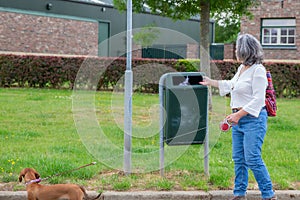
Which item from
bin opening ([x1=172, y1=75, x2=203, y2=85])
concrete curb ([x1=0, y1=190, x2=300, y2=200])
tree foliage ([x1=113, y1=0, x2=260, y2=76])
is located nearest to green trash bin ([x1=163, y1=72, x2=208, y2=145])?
bin opening ([x1=172, y1=75, x2=203, y2=85])

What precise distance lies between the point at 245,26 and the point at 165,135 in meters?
22.0

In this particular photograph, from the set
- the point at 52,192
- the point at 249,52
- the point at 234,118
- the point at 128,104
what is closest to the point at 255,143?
the point at 234,118

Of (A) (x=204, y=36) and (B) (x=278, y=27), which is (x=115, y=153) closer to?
(A) (x=204, y=36)

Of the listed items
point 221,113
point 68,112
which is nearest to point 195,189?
point 221,113

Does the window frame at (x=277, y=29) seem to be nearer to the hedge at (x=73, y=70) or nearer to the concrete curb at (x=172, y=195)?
the hedge at (x=73, y=70)

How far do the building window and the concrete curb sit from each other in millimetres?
21428

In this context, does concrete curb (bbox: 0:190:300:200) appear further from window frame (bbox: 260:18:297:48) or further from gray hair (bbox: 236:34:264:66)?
window frame (bbox: 260:18:297:48)

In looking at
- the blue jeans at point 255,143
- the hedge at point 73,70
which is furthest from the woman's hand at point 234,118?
the hedge at point 73,70

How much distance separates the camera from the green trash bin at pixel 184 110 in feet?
19.7

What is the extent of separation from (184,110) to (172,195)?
989 millimetres

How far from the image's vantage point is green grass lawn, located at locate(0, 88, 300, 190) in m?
6.09

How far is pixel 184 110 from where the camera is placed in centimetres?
607

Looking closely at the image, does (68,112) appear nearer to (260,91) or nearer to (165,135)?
(165,135)

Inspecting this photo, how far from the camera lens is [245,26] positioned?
89.2 feet
